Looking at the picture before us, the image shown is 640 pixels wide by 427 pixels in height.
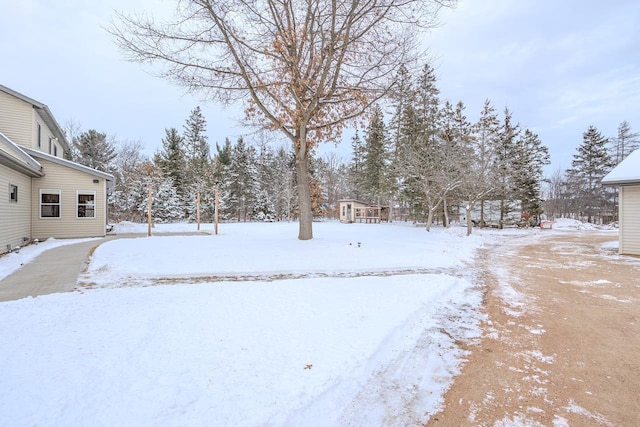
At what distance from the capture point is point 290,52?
9859 mm

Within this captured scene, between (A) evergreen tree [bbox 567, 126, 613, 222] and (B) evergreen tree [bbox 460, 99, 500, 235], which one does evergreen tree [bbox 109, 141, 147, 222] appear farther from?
(A) evergreen tree [bbox 567, 126, 613, 222]

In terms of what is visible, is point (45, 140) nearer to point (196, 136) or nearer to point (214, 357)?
point (214, 357)

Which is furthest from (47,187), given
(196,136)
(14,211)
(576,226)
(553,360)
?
(576,226)

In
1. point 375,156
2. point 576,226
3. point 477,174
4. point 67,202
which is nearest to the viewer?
point 67,202

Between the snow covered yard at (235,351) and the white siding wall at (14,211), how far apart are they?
213 inches

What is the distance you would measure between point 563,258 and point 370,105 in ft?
26.5

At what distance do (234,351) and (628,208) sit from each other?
13683mm

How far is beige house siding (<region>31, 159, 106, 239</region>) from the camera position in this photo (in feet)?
39.0

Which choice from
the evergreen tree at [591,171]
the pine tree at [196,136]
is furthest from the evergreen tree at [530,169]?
the pine tree at [196,136]

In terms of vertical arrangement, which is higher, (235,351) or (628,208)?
(628,208)

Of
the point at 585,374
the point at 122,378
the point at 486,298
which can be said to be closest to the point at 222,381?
the point at 122,378

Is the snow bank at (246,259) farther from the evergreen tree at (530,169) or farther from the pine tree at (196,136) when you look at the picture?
the pine tree at (196,136)

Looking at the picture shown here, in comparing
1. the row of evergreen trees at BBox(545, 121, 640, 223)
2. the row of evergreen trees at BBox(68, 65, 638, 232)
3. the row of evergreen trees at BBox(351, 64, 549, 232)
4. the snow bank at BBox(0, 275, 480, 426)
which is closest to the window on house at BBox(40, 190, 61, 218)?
the row of evergreen trees at BBox(68, 65, 638, 232)

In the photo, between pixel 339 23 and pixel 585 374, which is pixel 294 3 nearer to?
pixel 339 23
